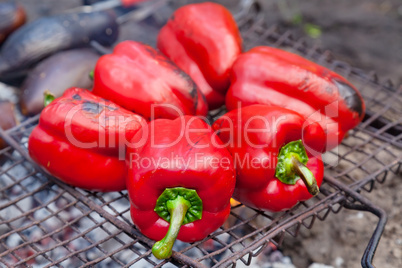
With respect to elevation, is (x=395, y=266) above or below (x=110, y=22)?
below

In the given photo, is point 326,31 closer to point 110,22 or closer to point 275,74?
point 110,22

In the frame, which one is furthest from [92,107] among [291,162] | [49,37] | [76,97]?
[49,37]

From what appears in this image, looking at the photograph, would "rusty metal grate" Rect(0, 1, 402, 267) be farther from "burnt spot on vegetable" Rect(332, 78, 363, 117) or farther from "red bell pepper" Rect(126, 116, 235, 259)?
"burnt spot on vegetable" Rect(332, 78, 363, 117)

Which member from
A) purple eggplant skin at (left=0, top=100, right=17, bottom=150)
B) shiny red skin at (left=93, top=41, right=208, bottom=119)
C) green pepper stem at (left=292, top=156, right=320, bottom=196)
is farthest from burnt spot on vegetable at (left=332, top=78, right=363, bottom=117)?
purple eggplant skin at (left=0, top=100, right=17, bottom=150)

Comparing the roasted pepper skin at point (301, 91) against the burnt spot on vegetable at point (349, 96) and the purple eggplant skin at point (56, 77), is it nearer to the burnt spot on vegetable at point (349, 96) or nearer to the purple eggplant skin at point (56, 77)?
the burnt spot on vegetable at point (349, 96)

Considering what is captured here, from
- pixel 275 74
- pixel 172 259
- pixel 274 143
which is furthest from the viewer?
pixel 275 74

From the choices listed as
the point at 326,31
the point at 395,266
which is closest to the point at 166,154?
the point at 395,266
